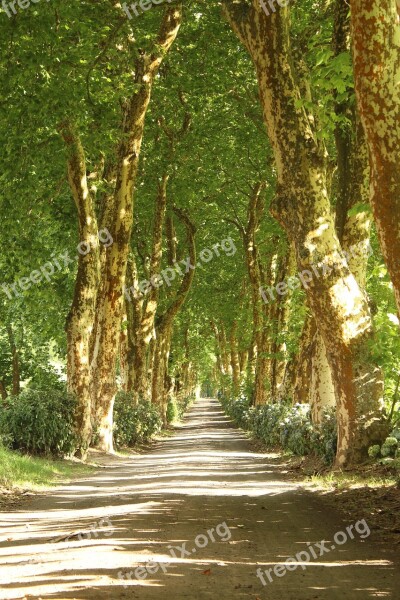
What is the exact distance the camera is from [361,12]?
7.50m

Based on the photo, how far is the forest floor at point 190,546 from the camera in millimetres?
5613

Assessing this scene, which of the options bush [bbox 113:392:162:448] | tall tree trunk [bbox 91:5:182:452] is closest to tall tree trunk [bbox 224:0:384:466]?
tall tree trunk [bbox 91:5:182:452]

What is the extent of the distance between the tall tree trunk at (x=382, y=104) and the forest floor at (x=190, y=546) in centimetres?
257

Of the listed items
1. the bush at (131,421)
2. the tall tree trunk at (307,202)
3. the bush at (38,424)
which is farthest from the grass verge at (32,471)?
the bush at (131,421)

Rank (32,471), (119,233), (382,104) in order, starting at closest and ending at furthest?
(382,104) → (32,471) → (119,233)

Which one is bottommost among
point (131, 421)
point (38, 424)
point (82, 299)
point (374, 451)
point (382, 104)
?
point (131, 421)

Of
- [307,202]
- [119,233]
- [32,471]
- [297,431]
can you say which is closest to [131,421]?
[119,233]

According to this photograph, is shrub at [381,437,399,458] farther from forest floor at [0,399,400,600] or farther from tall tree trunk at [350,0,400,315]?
tall tree trunk at [350,0,400,315]

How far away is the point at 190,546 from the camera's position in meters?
7.21

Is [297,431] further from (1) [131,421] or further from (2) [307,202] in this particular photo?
(1) [131,421]

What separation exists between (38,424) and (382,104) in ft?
38.1

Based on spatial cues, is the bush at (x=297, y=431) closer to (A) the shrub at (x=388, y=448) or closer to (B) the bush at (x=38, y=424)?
(A) the shrub at (x=388, y=448)

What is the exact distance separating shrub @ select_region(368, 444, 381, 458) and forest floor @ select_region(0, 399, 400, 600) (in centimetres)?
105

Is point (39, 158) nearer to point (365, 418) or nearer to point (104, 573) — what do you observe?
point (365, 418)
